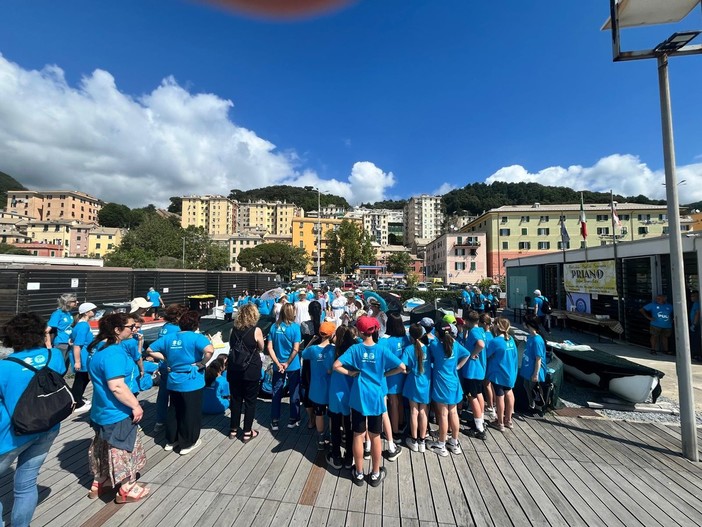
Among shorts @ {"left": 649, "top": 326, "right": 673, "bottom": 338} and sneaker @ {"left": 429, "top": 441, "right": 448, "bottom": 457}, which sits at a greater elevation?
shorts @ {"left": 649, "top": 326, "right": 673, "bottom": 338}

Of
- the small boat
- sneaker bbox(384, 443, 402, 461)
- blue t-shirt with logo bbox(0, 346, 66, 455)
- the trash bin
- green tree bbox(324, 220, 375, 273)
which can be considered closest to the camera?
blue t-shirt with logo bbox(0, 346, 66, 455)

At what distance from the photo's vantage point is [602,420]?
4.84m

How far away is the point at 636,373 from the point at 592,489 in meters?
3.15

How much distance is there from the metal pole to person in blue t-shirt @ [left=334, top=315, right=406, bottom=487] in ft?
12.2

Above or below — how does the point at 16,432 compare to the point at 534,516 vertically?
above

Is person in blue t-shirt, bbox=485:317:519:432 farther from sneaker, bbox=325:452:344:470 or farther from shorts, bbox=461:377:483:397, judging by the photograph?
sneaker, bbox=325:452:344:470

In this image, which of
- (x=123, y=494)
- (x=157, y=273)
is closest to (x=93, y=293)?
(x=157, y=273)

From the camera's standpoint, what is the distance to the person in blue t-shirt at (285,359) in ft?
14.3

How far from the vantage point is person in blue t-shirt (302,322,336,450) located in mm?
3691

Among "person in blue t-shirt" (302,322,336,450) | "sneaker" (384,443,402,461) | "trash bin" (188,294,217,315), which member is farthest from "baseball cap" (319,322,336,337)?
"trash bin" (188,294,217,315)

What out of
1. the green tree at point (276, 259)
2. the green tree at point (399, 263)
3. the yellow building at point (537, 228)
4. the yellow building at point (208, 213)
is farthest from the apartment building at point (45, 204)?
the yellow building at point (537, 228)

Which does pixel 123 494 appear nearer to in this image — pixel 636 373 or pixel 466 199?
pixel 636 373

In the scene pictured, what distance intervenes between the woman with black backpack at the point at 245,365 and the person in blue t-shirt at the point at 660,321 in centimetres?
1085

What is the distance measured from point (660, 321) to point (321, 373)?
10.4m
